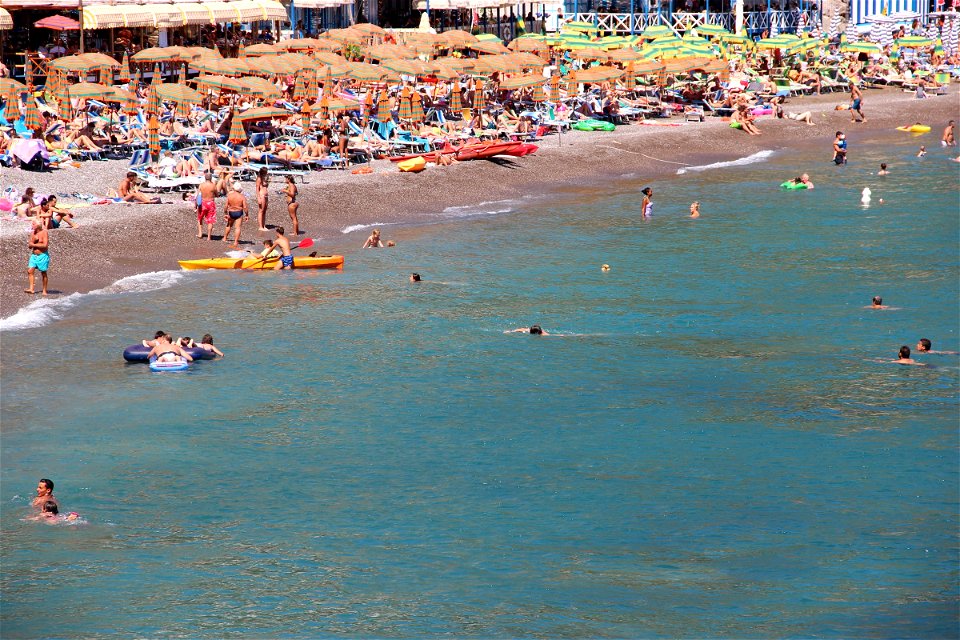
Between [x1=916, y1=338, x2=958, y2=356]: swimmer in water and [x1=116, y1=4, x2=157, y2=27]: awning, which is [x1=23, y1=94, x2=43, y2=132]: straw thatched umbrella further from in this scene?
[x1=916, y1=338, x2=958, y2=356]: swimmer in water

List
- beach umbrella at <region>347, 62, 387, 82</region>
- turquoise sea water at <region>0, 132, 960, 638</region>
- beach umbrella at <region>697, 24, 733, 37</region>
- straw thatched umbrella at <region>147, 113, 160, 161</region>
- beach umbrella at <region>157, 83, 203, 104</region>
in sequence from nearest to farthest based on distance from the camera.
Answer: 1. turquoise sea water at <region>0, 132, 960, 638</region>
2. straw thatched umbrella at <region>147, 113, 160, 161</region>
3. beach umbrella at <region>157, 83, 203, 104</region>
4. beach umbrella at <region>347, 62, 387, 82</region>
5. beach umbrella at <region>697, 24, 733, 37</region>

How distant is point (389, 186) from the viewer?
3519 centimetres

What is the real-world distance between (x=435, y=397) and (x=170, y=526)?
5.59 metres

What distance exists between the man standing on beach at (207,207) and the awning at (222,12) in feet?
59.7

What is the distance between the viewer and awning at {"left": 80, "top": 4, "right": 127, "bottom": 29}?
42.0m

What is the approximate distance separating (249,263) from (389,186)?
807cm

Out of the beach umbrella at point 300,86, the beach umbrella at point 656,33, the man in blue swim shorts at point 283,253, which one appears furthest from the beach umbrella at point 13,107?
the beach umbrella at point 656,33

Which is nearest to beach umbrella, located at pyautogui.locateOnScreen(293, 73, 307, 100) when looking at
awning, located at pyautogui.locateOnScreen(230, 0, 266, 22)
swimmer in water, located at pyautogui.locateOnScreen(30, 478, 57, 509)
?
awning, located at pyautogui.locateOnScreen(230, 0, 266, 22)

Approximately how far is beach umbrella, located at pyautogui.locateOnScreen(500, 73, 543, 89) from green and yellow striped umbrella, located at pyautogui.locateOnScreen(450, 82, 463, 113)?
1414 millimetres

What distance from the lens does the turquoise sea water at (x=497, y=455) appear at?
46.6 feet

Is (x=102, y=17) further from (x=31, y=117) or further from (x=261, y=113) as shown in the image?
(x=261, y=113)

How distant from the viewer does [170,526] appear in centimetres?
1594

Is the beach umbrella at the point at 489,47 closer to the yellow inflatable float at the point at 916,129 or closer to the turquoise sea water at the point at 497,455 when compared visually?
the yellow inflatable float at the point at 916,129

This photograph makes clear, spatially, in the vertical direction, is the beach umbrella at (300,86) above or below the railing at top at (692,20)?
below
